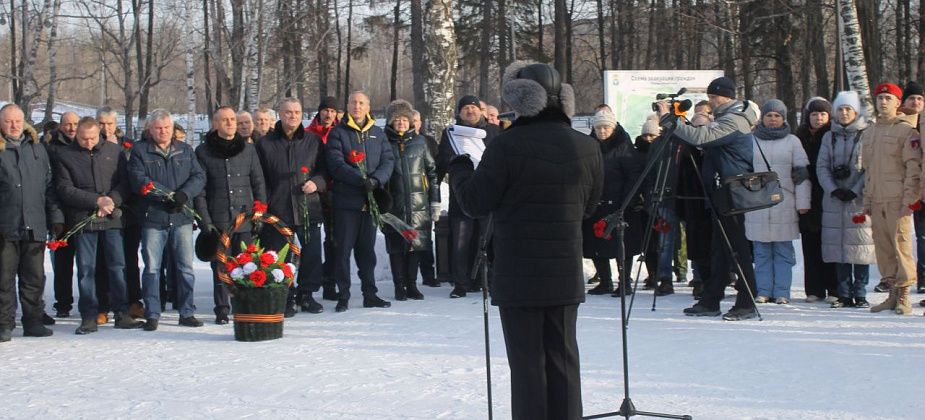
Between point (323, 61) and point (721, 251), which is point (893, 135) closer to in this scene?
point (721, 251)

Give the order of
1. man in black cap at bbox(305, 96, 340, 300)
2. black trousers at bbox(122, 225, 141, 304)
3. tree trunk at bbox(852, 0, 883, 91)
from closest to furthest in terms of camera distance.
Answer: black trousers at bbox(122, 225, 141, 304) → man in black cap at bbox(305, 96, 340, 300) → tree trunk at bbox(852, 0, 883, 91)

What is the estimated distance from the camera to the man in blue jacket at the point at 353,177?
9.52 metres

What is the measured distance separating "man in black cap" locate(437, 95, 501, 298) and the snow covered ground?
1176 millimetres

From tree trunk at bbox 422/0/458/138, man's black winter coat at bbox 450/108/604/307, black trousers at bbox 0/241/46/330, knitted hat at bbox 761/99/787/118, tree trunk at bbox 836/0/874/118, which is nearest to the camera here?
man's black winter coat at bbox 450/108/604/307

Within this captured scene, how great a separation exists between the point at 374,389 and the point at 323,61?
3903 cm

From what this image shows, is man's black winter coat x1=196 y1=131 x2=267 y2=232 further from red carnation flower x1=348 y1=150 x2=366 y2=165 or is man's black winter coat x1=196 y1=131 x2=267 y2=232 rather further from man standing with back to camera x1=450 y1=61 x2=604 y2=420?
man standing with back to camera x1=450 y1=61 x2=604 y2=420

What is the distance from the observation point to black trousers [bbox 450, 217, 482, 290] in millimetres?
10625

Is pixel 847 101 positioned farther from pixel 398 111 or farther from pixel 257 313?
pixel 257 313

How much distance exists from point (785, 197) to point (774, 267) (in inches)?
26.9

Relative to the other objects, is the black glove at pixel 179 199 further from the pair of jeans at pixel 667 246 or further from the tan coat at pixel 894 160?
the tan coat at pixel 894 160

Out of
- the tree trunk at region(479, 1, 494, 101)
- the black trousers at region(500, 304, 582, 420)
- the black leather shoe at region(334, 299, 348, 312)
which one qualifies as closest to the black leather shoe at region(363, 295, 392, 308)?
the black leather shoe at region(334, 299, 348, 312)

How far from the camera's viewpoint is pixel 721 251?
860 centimetres

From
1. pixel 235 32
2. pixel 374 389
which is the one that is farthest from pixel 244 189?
pixel 235 32

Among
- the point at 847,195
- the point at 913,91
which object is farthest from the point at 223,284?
the point at 913,91
